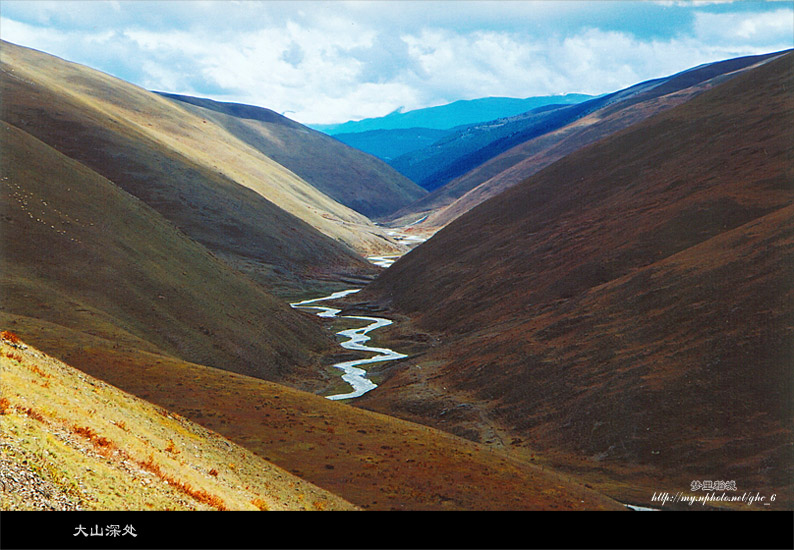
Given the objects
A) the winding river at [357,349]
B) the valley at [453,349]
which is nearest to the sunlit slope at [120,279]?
the valley at [453,349]

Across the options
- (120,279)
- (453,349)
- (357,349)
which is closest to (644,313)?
(453,349)

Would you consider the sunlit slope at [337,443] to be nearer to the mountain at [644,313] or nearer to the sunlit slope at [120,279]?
the mountain at [644,313]

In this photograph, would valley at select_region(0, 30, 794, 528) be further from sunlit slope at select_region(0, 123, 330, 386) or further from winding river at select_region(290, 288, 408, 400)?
winding river at select_region(290, 288, 408, 400)

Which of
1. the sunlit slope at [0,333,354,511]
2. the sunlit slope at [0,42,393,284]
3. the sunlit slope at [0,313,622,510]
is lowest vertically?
the sunlit slope at [0,313,622,510]

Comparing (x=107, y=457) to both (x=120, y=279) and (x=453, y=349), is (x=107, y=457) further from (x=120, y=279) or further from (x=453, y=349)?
(x=453, y=349)

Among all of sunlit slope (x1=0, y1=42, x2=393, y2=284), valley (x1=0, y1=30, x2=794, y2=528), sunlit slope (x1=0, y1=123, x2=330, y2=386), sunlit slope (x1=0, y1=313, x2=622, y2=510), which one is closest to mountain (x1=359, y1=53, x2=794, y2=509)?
valley (x1=0, y1=30, x2=794, y2=528)

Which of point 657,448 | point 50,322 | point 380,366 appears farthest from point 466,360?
point 50,322
